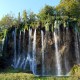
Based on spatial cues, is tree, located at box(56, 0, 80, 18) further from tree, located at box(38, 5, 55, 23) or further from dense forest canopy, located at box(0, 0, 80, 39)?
tree, located at box(38, 5, 55, 23)

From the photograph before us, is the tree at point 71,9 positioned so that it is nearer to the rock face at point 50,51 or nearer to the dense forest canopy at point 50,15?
the dense forest canopy at point 50,15

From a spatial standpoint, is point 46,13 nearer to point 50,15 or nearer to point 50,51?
point 50,15

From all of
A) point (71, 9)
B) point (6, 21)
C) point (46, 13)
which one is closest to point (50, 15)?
point (46, 13)

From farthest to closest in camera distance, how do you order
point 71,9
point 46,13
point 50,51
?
1. point 71,9
2. point 46,13
3. point 50,51

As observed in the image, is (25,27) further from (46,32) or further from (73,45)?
(73,45)

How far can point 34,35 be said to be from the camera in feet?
117

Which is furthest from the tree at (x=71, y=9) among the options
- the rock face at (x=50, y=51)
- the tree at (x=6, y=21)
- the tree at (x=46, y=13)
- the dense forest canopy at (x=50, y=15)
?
the tree at (x=6, y=21)

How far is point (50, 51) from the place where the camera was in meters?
34.3

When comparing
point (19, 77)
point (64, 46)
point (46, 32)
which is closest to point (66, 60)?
point (64, 46)

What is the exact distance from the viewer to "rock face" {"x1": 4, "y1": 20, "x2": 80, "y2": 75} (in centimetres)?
3338

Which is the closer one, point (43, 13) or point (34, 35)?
point (34, 35)

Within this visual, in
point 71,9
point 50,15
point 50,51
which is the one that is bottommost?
point 50,51

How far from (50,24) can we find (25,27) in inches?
134

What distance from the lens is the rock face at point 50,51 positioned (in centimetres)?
3338
